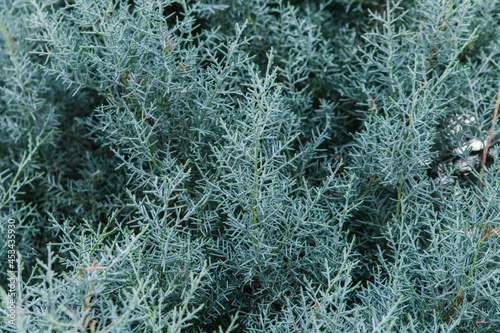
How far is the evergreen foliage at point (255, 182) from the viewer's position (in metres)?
1.10

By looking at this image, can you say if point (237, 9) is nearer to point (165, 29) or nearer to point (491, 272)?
point (165, 29)

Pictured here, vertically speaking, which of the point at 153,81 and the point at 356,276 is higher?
the point at 153,81

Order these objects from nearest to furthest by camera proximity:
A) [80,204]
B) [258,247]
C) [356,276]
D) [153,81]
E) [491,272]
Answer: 1. [491,272]
2. [258,247]
3. [153,81]
4. [356,276]
5. [80,204]

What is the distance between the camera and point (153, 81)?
1272 mm

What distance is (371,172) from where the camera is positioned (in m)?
1.33

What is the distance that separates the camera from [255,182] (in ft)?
3.68

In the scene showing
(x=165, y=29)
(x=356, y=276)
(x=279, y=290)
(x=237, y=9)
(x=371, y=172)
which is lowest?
(x=356, y=276)

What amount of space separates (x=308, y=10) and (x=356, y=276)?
924 millimetres

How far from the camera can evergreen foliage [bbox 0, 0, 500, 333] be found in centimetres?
110

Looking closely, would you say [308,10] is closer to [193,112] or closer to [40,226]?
[193,112]

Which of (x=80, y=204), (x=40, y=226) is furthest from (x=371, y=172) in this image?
(x=40, y=226)

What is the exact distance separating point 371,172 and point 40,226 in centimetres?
113

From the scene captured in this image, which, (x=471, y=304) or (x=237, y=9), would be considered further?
(x=237, y=9)

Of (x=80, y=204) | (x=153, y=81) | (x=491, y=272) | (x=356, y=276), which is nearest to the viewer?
(x=491, y=272)
